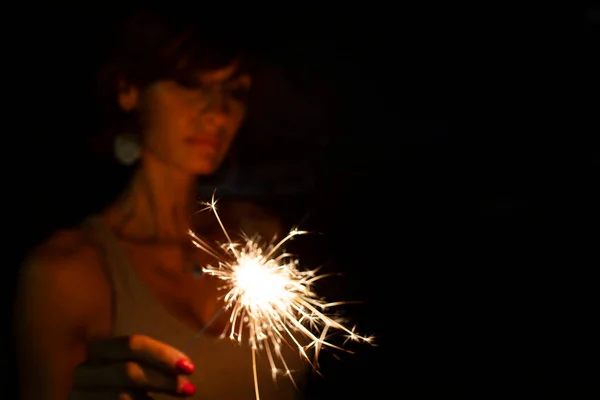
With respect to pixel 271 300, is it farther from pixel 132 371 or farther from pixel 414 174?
pixel 414 174

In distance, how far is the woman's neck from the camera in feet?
4.07

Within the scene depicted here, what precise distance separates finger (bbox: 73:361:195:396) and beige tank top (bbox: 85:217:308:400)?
0.10 m

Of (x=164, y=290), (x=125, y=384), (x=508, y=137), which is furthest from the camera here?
(x=508, y=137)

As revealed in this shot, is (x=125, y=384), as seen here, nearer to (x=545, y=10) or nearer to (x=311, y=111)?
(x=311, y=111)

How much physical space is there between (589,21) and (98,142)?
1273 mm

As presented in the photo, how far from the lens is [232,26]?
4.25 ft

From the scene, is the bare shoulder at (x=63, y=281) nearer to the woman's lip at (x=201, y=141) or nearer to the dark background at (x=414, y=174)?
the dark background at (x=414, y=174)

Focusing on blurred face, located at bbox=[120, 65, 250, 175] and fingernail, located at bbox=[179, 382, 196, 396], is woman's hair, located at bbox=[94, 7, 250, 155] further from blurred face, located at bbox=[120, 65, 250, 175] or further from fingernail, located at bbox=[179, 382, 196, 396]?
fingernail, located at bbox=[179, 382, 196, 396]

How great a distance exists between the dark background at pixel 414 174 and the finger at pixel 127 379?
327 millimetres

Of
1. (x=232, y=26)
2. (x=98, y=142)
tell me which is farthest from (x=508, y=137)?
(x=98, y=142)

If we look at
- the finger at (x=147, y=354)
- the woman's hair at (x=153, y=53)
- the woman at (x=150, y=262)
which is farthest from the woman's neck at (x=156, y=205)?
the finger at (x=147, y=354)

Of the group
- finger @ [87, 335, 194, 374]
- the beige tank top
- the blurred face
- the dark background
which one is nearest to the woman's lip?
the blurred face

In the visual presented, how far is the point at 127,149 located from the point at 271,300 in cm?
46

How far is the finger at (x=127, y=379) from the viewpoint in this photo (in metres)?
1.03
